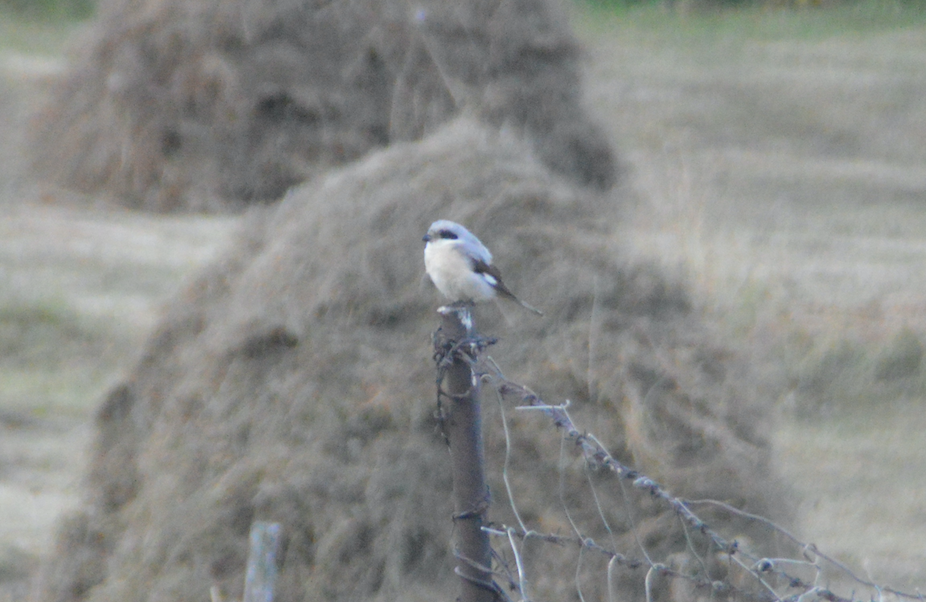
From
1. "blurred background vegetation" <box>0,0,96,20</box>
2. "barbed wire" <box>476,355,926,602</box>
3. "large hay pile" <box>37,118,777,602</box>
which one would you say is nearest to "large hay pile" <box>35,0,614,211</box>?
"large hay pile" <box>37,118,777,602</box>

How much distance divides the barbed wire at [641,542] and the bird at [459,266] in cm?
26

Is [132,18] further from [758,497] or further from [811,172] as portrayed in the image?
[758,497]

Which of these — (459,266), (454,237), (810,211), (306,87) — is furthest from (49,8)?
(459,266)

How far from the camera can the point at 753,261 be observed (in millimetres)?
11914

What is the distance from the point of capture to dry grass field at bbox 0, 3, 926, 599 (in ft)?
26.7

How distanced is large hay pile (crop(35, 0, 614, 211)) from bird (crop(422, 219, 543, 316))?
907 cm

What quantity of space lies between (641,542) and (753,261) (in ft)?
24.3

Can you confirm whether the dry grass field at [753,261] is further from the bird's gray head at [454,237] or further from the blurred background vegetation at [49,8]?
the blurred background vegetation at [49,8]

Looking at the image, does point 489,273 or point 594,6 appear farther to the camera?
point 594,6

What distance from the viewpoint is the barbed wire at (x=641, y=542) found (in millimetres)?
3258

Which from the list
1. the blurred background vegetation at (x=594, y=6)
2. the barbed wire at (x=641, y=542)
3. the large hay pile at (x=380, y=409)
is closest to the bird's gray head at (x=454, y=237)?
the barbed wire at (x=641, y=542)

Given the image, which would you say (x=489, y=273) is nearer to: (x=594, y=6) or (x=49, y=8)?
(x=594, y=6)

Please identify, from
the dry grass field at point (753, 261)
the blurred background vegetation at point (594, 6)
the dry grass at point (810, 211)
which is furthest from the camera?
the blurred background vegetation at point (594, 6)

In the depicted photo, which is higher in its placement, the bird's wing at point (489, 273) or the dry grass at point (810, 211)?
the dry grass at point (810, 211)
